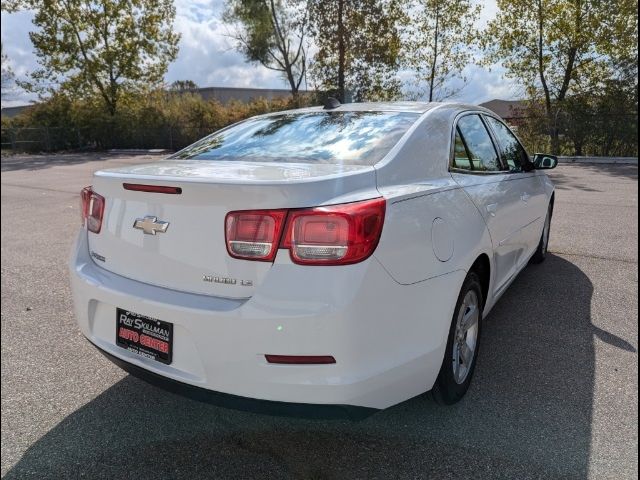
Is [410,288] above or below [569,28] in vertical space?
below

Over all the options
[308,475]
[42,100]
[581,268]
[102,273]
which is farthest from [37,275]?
[42,100]

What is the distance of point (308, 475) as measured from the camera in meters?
2.13

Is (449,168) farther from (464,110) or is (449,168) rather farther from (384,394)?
(384,394)

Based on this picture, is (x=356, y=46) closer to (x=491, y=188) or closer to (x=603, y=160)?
(x=603, y=160)

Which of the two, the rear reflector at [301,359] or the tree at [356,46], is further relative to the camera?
the tree at [356,46]

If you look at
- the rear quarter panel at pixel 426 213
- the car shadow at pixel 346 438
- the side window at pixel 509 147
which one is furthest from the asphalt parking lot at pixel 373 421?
the side window at pixel 509 147

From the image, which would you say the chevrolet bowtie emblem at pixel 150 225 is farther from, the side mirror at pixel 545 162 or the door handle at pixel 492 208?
the side mirror at pixel 545 162

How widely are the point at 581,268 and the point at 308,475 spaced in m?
3.88

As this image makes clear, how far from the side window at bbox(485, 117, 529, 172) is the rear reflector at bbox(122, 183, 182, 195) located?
8.31 ft

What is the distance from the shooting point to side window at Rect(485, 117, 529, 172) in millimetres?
3730

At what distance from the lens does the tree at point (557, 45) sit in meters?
12.2

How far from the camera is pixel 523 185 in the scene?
377cm

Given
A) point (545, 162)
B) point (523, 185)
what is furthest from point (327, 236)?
point (545, 162)

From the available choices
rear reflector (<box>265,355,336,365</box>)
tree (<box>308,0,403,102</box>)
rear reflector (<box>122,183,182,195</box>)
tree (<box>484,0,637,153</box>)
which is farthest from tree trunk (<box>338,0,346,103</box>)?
rear reflector (<box>265,355,336,365</box>)
